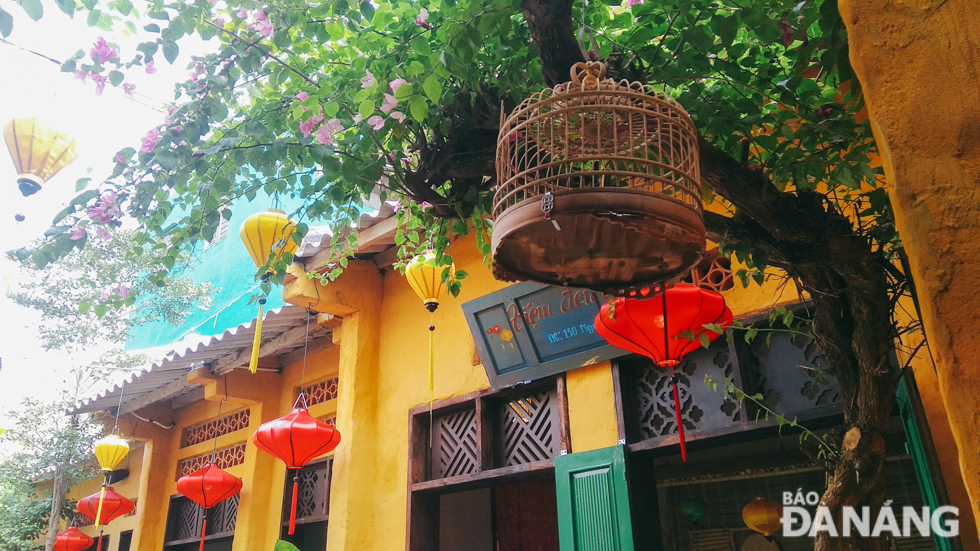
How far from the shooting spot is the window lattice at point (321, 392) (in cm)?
746

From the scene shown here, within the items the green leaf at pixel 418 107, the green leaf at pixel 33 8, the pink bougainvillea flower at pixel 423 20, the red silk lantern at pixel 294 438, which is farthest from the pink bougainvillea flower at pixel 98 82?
the red silk lantern at pixel 294 438

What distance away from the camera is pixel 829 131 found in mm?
2473

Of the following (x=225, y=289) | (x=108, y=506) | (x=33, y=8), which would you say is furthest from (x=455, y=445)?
(x=108, y=506)

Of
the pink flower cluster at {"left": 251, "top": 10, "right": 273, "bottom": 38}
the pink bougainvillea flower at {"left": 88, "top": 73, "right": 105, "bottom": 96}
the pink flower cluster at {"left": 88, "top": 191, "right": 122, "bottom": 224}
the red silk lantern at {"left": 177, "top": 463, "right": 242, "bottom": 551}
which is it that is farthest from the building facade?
the pink bougainvillea flower at {"left": 88, "top": 73, "right": 105, "bottom": 96}

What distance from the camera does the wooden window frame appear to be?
5.09m

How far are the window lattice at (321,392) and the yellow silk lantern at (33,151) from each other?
3.68m

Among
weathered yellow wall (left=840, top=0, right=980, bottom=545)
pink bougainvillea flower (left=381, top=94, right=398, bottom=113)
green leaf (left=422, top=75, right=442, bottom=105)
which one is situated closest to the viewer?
weathered yellow wall (left=840, top=0, right=980, bottom=545)

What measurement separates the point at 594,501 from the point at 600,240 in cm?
284

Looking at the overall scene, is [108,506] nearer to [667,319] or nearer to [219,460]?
[219,460]

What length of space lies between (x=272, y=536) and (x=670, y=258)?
6.63 metres

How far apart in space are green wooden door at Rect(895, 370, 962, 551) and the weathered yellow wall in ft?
7.02

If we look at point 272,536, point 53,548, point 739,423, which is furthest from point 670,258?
point 53,548

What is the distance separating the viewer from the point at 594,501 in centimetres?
445

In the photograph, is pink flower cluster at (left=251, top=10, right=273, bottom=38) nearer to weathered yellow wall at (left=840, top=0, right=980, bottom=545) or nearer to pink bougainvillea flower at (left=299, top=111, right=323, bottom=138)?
pink bougainvillea flower at (left=299, top=111, right=323, bottom=138)
